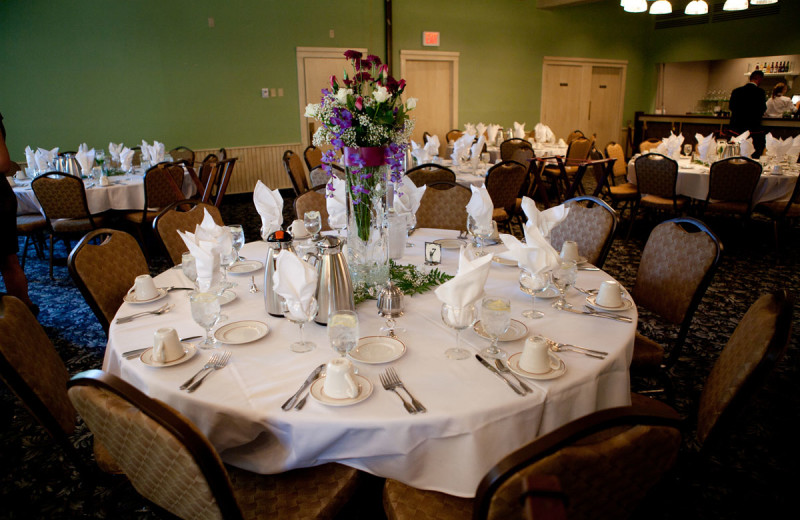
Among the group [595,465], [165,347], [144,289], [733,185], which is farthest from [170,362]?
[733,185]

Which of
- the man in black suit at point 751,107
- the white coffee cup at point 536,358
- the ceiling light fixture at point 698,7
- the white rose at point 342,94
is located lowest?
the white coffee cup at point 536,358

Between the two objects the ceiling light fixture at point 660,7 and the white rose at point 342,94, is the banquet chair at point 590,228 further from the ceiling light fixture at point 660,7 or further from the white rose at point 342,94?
the ceiling light fixture at point 660,7

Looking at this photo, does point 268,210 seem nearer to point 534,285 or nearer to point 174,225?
point 174,225

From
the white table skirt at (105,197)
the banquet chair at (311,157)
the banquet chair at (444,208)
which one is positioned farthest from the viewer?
the banquet chair at (311,157)

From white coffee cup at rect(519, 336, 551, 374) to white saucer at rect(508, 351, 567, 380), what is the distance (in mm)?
12

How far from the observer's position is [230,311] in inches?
74.0

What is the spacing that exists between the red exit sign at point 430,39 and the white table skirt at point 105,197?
6102 millimetres

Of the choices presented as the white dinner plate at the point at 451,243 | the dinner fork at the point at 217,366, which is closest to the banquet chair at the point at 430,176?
the white dinner plate at the point at 451,243

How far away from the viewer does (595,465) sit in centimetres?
95

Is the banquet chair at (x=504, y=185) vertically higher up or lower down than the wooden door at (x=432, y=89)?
lower down

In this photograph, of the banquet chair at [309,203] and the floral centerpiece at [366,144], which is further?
the banquet chair at [309,203]

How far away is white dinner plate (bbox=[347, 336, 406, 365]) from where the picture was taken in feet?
4.94

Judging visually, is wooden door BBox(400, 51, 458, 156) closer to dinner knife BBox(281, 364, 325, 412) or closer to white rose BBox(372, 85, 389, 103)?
white rose BBox(372, 85, 389, 103)

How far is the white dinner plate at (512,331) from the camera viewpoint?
5.38ft
